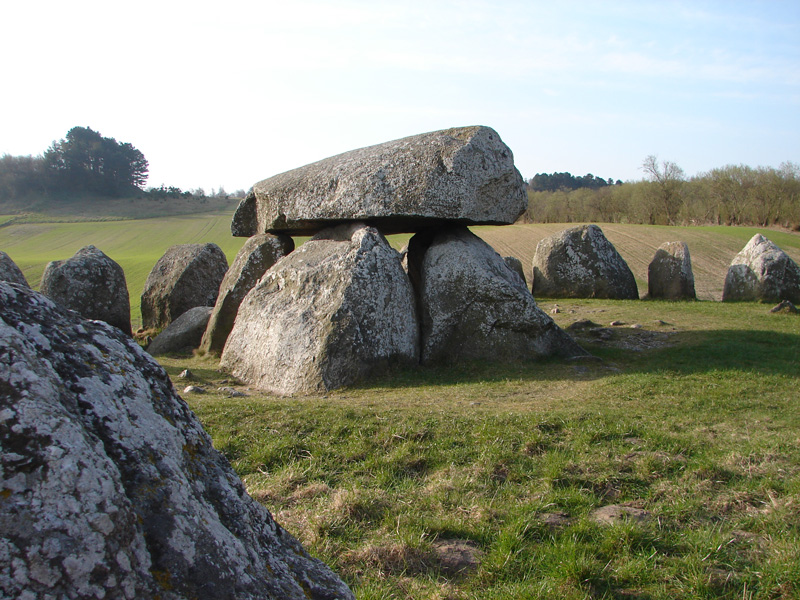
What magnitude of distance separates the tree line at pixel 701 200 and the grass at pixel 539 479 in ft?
156

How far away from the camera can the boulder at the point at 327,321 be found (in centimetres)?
968

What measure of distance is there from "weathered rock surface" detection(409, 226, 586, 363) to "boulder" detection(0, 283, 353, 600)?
27.3ft

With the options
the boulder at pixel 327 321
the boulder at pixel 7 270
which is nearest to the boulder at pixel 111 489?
the boulder at pixel 327 321

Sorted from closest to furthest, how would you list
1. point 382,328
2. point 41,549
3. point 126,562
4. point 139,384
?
point 41,549
point 126,562
point 139,384
point 382,328

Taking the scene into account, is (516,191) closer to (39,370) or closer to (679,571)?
(679,571)

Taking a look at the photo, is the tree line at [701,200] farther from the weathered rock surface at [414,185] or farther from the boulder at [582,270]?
the weathered rock surface at [414,185]

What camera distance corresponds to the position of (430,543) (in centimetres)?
417

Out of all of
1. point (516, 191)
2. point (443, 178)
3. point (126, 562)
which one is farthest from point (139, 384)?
point (516, 191)

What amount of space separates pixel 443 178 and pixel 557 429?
A: 6023mm

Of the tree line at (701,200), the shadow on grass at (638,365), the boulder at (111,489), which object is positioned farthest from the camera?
the tree line at (701,200)

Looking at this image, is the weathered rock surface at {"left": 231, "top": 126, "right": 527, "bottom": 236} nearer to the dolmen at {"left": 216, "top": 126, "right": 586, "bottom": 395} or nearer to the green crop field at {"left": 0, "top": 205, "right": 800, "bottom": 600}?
the dolmen at {"left": 216, "top": 126, "right": 586, "bottom": 395}

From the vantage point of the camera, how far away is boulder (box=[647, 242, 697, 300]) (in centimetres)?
1861

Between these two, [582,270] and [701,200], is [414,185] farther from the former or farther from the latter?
[701,200]

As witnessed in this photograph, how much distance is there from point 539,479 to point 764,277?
16049 mm
